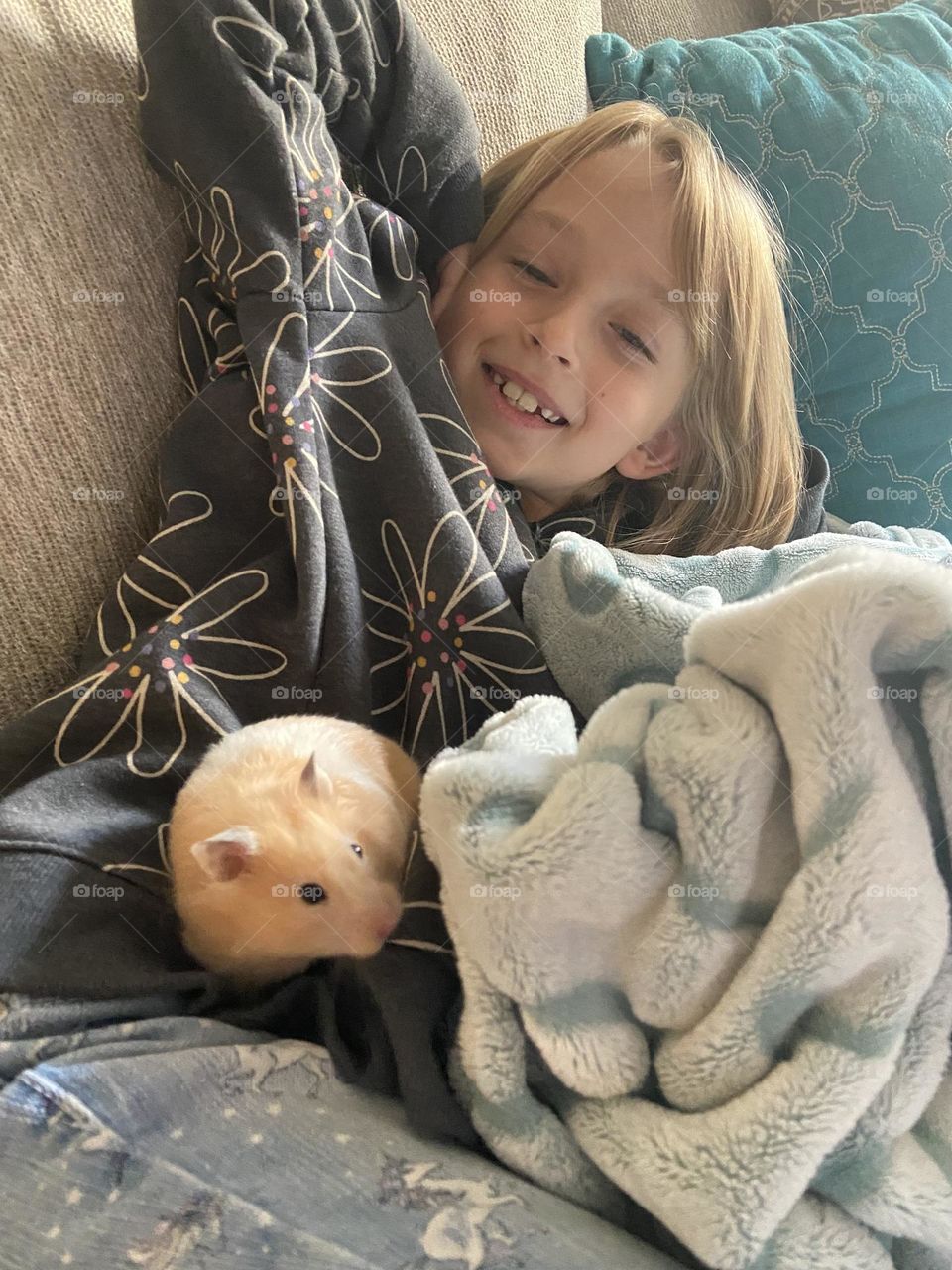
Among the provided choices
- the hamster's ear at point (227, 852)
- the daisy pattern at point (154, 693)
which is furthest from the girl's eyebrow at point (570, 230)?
the hamster's ear at point (227, 852)

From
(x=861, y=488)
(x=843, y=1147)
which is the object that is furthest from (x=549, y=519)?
(x=843, y=1147)

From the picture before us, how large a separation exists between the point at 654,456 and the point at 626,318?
0.65 feet

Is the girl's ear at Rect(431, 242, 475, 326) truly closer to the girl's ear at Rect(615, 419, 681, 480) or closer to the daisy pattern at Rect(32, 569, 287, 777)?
the girl's ear at Rect(615, 419, 681, 480)

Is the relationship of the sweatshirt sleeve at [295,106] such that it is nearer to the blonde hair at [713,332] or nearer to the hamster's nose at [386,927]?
the blonde hair at [713,332]

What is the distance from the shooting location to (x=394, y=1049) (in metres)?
0.47

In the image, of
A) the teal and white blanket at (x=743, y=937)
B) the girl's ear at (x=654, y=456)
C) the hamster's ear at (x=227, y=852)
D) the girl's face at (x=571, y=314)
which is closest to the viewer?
the teal and white blanket at (x=743, y=937)

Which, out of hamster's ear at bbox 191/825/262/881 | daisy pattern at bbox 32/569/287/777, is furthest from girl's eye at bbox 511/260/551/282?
hamster's ear at bbox 191/825/262/881

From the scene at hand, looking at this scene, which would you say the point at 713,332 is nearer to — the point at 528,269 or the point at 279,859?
the point at 528,269

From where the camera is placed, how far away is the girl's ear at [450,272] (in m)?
0.89

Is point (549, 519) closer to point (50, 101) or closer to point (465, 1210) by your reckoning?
point (50, 101)

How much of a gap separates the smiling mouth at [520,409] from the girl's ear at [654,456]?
0.13 meters

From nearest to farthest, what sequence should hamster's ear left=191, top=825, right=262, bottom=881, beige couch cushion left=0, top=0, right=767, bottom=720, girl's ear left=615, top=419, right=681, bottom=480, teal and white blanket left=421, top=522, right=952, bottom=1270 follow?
teal and white blanket left=421, top=522, right=952, bottom=1270
hamster's ear left=191, top=825, right=262, bottom=881
beige couch cushion left=0, top=0, right=767, bottom=720
girl's ear left=615, top=419, right=681, bottom=480

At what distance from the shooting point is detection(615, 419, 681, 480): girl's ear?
3.36 ft

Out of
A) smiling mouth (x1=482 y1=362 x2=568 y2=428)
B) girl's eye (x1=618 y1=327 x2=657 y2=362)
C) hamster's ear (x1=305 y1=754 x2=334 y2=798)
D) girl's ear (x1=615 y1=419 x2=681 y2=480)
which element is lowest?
girl's ear (x1=615 y1=419 x2=681 y2=480)
